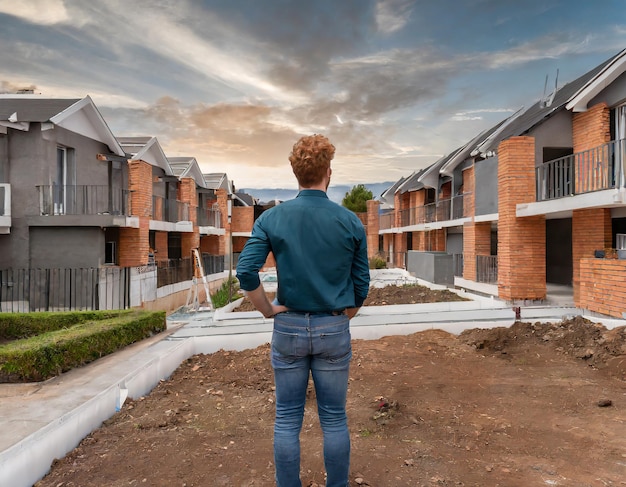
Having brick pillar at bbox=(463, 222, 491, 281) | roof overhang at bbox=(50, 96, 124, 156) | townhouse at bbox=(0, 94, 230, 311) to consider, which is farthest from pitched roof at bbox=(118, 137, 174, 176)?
brick pillar at bbox=(463, 222, 491, 281)

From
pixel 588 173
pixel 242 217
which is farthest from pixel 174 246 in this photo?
pixel 588 173

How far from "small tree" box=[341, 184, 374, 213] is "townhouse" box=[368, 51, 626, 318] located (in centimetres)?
2651

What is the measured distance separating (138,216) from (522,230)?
12747mm

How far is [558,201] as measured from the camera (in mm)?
10570

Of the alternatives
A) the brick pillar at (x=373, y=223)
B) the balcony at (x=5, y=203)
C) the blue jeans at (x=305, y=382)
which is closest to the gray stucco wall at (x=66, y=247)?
the balcony at (x=5, y=203)

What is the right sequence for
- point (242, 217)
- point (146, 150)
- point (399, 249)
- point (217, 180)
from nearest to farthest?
point (146, 150) < point (217, 180) < point (399, 249) < point (242, 217)

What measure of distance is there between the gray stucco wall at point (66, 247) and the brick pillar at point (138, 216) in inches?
54.7

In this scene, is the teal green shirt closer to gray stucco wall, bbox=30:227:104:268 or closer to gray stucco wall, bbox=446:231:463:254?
gray stucco wall, bbox=30:227:104:268

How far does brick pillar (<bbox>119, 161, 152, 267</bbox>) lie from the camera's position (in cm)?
1593

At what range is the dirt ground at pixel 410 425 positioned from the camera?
3.10 metres

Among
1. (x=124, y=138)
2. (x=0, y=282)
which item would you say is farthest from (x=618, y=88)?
(x=124, y=138)

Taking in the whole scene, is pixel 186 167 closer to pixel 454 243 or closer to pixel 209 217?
pixel 209 217

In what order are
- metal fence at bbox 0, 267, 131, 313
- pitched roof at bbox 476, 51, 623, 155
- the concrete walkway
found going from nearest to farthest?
1. the concrete walkway
2. pitched roof at bbox 476, 51, 623, 155
3. metal fence at bbox 0, 267, 131, 313

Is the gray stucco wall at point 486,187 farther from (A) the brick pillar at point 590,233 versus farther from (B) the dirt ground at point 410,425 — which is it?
(B) the dirt ground at point 410,425
